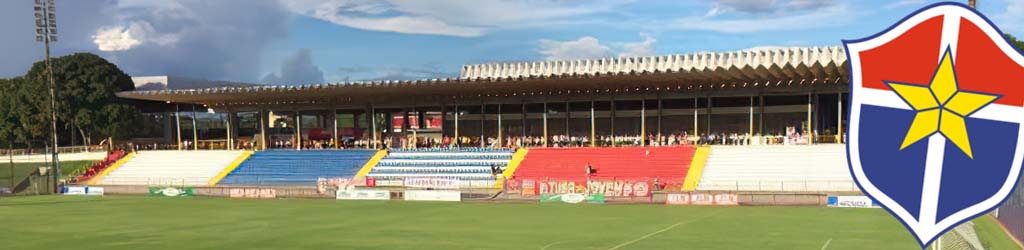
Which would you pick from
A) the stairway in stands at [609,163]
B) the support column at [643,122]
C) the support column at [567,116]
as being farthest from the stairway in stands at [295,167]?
the support column at [643,122]

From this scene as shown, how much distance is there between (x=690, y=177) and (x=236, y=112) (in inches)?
1604

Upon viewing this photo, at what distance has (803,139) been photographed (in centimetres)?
5072

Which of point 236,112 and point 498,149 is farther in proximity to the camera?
point 236,112

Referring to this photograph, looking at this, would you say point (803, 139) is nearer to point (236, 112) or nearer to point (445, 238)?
point (445, 238)

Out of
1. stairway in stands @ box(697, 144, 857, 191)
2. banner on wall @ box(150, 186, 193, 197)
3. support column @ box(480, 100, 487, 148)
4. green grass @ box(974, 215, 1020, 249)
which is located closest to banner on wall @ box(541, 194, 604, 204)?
stairway in stands @ box(697, 144, 857, 191)

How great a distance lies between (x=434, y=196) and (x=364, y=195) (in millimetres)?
4265

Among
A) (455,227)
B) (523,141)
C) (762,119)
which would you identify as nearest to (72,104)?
(523,141)

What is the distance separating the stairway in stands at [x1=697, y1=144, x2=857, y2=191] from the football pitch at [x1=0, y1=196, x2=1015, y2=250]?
297 inches

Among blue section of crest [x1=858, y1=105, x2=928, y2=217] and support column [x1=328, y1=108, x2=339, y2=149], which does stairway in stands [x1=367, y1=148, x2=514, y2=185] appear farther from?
blue section of crest [x1=858, y1=105, x2=928, y2=217]

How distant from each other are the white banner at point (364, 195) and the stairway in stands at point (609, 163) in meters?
9.14

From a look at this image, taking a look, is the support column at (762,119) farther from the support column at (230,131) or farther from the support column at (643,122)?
the support column at (230,131)

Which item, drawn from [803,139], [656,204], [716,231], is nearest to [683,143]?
[803,139]

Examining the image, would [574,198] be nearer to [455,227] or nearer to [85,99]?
[455,227]

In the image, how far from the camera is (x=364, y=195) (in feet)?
142
